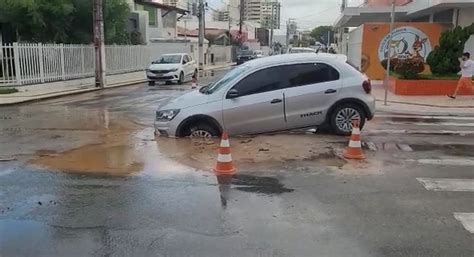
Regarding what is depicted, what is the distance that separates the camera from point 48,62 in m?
25.0

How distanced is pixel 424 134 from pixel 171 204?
712cm

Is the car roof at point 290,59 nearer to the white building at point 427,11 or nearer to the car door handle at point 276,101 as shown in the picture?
the car door handle at point 276,101

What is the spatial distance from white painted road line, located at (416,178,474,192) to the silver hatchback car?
139 inches

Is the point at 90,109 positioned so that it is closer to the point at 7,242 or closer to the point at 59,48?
the point at 59,48

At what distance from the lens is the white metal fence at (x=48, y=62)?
22812 mm

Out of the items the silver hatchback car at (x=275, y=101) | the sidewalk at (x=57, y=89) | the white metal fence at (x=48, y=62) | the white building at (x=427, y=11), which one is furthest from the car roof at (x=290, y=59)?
the white metal fence at (x=48, y=62)

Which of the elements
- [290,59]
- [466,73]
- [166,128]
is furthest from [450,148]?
[466,73]

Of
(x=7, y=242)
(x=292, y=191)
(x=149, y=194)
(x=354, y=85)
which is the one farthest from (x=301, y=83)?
(x=7, y=242)

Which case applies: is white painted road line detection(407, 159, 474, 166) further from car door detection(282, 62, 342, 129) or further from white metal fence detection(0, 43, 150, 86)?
white metal fence detection(0, 43, 150, 86)

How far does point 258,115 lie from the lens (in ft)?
33.7

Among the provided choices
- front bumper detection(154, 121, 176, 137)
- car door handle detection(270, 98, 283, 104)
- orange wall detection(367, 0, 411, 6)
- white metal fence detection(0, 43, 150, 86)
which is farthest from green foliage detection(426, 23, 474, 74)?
white metal fence detection(0, 43, 150, 86)

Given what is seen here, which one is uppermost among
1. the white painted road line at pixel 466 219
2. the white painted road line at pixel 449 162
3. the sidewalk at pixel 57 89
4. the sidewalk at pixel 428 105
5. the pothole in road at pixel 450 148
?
the white painted road line at pixel 466 219

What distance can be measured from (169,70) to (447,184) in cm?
2330

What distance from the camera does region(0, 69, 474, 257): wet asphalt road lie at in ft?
16.4
